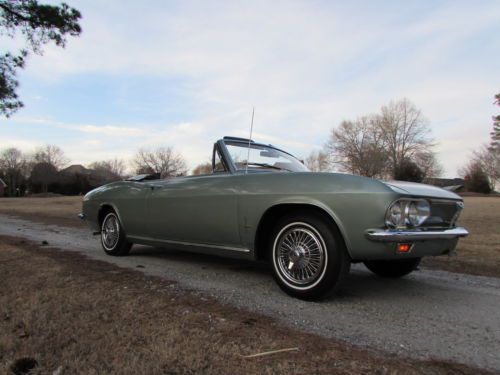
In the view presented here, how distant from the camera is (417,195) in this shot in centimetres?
341

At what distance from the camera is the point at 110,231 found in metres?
6.28

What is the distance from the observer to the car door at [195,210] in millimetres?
4316

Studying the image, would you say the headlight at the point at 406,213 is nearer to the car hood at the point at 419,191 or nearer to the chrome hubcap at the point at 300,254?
the car hood at the point at 419,191

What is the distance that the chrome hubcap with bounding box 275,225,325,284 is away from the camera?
3576 mm

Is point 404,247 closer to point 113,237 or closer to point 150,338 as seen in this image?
point 150,338

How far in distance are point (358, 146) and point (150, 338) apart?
2474 inches

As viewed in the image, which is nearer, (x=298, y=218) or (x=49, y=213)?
(x=298, y=218)

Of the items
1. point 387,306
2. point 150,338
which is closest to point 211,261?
point 387,306

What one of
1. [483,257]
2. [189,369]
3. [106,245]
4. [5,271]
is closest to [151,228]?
[106,245]

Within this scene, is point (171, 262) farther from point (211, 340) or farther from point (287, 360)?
point (287, 360)

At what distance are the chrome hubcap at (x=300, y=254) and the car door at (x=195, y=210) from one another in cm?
58

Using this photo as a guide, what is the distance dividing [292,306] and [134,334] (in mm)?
1402

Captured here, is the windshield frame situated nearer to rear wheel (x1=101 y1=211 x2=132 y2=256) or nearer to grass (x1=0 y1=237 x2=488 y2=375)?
grass (x1=0 y1=237 x2=488 y2=375)

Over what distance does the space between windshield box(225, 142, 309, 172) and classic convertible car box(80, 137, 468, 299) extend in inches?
0.6
